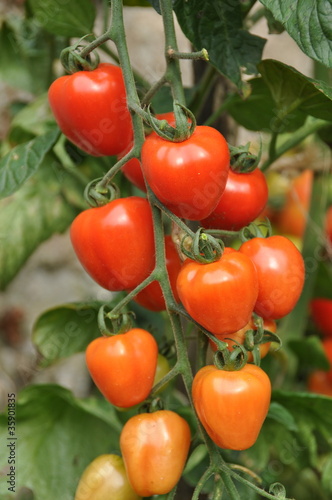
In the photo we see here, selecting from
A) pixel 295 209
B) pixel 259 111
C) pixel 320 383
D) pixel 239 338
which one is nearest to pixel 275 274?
pixel 239 338

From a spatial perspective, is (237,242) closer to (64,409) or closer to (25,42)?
(64,409)

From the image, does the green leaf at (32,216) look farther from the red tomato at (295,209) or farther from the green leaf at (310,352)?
the red tomato at (295,209)

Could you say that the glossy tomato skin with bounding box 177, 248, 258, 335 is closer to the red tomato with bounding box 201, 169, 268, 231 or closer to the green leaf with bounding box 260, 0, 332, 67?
the red tomato with bounding box 201, 169, 268, 231

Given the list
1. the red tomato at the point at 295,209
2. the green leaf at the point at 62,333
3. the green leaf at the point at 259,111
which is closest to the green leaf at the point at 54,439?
the green leaf at the point at 62,333

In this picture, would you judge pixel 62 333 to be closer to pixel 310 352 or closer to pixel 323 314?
pixel 310 352

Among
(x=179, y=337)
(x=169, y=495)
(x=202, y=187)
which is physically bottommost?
(x=169, y=495)

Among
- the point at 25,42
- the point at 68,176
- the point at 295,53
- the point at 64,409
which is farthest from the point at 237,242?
the point at 295,53
